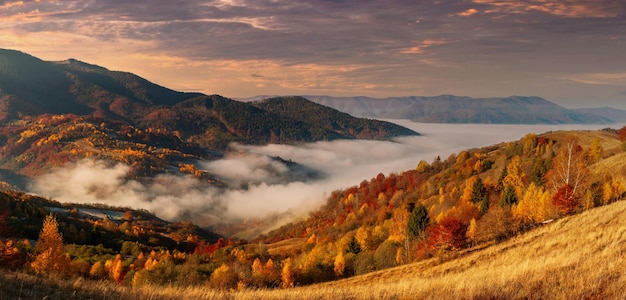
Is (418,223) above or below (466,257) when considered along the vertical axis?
below

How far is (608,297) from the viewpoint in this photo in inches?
483

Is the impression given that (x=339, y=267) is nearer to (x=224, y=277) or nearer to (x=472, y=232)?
(x=224, y=277)

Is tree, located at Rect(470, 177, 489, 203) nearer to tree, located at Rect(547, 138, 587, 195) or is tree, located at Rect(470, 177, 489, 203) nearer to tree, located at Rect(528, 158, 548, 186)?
tree, located at Rect(528, 158, 548, 186)

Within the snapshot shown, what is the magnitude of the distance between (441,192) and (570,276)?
520 feet

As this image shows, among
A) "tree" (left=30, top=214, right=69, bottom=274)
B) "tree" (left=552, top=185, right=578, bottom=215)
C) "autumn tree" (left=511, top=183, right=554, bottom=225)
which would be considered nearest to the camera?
"tree" (left=30, top=214, right=69, bottom=274)

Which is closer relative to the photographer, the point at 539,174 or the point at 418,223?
the point at 418,223

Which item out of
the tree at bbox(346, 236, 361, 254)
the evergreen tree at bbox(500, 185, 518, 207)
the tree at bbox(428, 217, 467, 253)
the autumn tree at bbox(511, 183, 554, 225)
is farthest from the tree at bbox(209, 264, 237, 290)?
the evergreen tree at bbox(500, 185, 518, 207)

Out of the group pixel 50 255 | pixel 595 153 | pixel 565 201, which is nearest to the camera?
pixel 50 255

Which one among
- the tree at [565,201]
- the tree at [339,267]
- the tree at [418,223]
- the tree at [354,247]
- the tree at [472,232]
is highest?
the tree at [565,201]

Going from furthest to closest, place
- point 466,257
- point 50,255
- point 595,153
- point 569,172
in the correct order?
point 595,153 < point 569,172 < point 50,255 < point 466,257

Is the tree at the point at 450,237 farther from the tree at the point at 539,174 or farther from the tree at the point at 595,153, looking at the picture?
the tree at the point at 595,153

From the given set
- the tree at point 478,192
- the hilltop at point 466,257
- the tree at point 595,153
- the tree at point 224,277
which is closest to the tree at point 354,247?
the hilltop at point 466,257

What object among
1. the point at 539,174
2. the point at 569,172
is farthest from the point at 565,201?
the point at 539,174

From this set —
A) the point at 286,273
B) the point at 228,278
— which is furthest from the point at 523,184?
the point at 228,278
